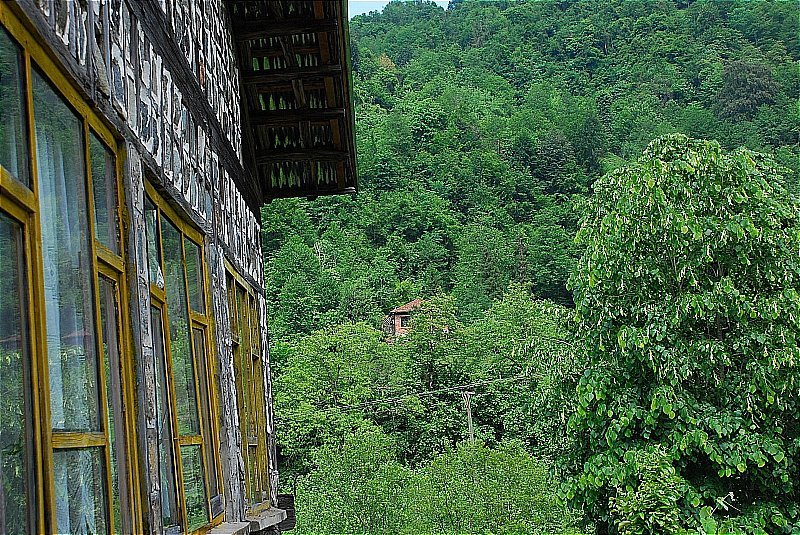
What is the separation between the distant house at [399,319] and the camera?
3984cm

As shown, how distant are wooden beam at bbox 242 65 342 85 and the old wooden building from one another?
914 millimetres

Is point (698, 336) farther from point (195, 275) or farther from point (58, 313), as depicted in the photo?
point (58, 313)

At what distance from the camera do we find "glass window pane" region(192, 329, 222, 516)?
4172mm

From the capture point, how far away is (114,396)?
2650 mm

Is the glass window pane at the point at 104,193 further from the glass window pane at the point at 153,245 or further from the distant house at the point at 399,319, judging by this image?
the distant house at the point at 399,319

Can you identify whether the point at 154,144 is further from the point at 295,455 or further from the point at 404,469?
the point at 295,455

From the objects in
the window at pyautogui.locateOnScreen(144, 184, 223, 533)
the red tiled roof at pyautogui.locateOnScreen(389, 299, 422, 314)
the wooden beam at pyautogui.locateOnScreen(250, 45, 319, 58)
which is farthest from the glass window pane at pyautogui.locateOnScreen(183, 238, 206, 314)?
the red tiled roof at pyautogui.locateOnScreen(389, 299, 422, 314)

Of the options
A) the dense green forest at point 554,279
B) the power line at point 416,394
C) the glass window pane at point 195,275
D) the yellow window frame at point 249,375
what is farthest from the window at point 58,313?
the power line at point 416,394

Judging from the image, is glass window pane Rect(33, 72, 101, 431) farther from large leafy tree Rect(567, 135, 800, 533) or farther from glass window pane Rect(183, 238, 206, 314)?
large leafy tree Rect(567, 135, 800, 533)

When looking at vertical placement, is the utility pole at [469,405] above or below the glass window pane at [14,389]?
below

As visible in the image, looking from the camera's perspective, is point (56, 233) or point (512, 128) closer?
point (56, 233)

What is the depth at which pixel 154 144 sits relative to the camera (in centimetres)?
339

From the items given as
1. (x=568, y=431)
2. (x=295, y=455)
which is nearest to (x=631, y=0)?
(x=295, y=455)

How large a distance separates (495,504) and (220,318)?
2272 centimetres
